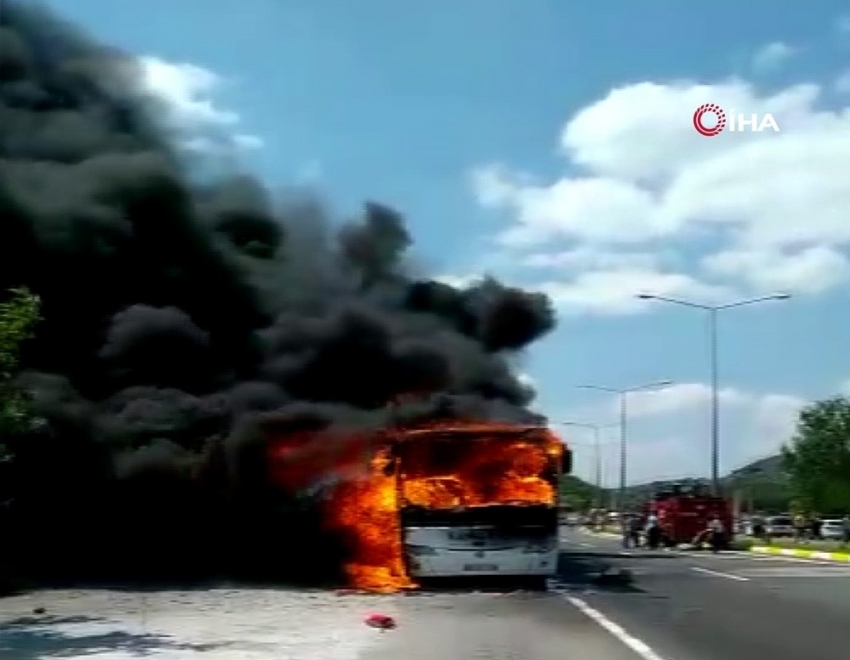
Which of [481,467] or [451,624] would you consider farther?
[481,467]

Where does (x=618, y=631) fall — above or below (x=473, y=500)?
below

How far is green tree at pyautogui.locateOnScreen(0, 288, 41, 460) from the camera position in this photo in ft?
54.0

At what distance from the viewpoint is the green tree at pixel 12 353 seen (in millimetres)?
16469

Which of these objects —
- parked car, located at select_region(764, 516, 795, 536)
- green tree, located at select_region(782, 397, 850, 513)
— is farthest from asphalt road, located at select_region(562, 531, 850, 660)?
green tree, located at select_region(782, 397, 850, 513)

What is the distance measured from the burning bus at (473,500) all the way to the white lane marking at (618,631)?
1.19 meters

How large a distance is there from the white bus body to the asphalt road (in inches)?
36.8

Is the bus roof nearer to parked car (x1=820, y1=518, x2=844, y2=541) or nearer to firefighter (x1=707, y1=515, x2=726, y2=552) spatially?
firefighter (x1=707, y1=515, x2=726, y2=552)

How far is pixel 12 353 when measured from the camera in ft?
54.4

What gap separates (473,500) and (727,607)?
163 inches

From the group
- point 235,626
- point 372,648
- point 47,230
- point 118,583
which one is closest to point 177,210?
point 47,230

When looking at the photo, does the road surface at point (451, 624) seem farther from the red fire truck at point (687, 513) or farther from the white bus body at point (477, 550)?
the red fire truck at point (687, 513)

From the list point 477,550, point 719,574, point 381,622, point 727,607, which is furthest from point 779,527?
point 381,622

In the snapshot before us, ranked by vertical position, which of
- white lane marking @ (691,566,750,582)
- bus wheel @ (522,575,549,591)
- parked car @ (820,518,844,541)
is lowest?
bus wheel @ (522,575,549,591)

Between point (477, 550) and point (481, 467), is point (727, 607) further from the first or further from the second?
point (481, 467)
